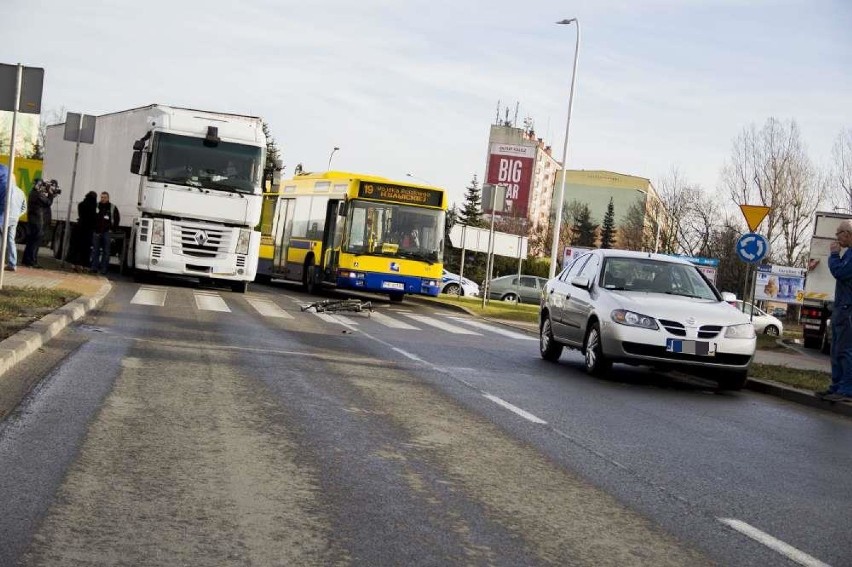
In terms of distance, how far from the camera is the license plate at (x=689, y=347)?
1418cm

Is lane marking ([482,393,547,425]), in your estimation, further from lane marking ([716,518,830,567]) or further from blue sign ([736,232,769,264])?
blue sign ([736,232,769,264])

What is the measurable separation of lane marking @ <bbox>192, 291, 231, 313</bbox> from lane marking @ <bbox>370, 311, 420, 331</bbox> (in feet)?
9.48

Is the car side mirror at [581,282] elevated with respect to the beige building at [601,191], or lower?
lower

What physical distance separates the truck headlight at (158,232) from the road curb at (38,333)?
728 cm

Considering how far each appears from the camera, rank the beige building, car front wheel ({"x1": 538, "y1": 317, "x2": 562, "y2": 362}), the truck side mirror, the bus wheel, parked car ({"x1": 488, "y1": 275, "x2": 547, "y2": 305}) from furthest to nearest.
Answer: the beige building, parked car ({"x1": 488, "y1": 275, "x2": 547, "y2": 305}), the bus wheel, the truck side mirror, car front wheel ({"x1": 538, "y1": 317, "x2": 562, "y2": 362})

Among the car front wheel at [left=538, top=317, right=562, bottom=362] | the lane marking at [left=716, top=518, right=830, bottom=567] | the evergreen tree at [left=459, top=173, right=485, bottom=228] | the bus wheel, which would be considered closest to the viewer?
the lane marking at [left=716, top=518, right=830, bottom=567]

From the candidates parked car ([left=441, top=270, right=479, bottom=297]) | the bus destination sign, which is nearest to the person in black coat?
the bus destination sign

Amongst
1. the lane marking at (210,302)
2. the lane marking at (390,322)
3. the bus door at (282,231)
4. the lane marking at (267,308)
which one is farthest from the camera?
the bus door at (282,231)

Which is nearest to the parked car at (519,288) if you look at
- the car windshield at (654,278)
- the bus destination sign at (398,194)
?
the bus destination sign at (398,194)

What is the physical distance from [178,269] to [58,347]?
13.6 metres

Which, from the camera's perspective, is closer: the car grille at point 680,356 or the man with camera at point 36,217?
the car grille at point 680,356

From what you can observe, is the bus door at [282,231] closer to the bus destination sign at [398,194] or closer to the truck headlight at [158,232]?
the bus destination sign at [398,194]

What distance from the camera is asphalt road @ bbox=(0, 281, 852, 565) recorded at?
5.50m

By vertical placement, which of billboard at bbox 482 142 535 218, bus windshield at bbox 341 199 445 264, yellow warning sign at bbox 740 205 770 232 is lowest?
bus windshield at bbox 341 199 445 264
